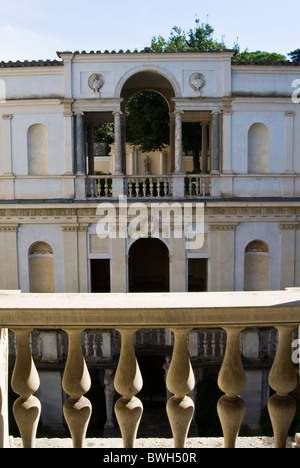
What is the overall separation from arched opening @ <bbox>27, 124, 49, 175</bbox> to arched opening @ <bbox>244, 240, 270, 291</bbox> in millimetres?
8784

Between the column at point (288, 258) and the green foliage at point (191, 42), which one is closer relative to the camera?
the column at point (288, 258)

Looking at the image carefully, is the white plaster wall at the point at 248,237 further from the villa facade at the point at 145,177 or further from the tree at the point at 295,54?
the tree at the point at 295,54

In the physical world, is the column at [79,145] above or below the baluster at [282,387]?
above

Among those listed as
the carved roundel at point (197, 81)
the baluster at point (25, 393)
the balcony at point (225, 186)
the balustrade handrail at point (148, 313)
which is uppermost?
the carved roundel at point (197, 81)

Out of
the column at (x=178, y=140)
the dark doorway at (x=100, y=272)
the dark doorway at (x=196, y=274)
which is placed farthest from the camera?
the dark doorway at (x=100, y=272)

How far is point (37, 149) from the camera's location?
57.7 feet

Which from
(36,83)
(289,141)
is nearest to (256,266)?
(289,141)

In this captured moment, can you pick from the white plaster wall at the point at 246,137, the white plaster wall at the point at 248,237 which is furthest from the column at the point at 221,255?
the white plaster wall at the point at 246,137

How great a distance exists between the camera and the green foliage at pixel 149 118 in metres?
31.0

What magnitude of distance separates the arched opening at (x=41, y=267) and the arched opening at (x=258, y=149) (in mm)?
8727

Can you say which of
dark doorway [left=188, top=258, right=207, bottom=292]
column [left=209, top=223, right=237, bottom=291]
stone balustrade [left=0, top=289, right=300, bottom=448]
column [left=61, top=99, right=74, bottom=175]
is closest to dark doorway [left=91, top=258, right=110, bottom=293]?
dark doorway [left=188, top=258, right=207, bottom=292]

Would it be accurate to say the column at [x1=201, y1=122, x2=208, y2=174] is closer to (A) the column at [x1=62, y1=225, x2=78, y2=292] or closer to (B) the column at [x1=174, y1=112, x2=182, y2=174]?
(B) the column at [x1=174, y1=112, x2=182, y2=174]

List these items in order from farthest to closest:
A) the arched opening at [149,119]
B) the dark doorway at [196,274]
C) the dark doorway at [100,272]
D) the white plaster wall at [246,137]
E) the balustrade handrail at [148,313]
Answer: the arched opening at [149,119], the dark doorway at [100,272], the dark doorway at [196,274], the white plaster wall at [246,137], the balustrade handrail at [148,313]

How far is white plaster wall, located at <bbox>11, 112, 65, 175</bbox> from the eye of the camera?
17.2 meters
